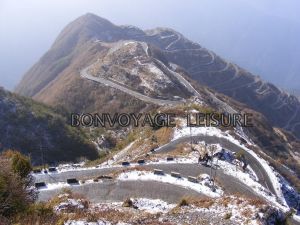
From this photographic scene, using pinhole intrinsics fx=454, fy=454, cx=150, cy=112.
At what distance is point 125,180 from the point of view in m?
40.5

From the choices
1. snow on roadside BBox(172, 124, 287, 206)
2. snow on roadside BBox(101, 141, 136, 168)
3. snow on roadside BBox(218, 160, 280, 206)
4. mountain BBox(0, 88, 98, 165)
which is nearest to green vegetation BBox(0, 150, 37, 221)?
snow on roadside BBox(218, 160, 280, 206)

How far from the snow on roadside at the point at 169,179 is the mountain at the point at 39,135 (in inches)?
1502

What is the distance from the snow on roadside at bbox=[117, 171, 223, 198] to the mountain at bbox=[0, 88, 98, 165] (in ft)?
125

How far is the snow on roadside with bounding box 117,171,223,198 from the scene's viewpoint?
121 feet

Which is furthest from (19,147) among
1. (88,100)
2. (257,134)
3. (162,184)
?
(257,134)

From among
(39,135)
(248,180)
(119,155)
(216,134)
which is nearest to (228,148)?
(216,134)

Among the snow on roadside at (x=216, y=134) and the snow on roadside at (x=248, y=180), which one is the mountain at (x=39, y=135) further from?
the snow on roadside at (x=248, y=180)

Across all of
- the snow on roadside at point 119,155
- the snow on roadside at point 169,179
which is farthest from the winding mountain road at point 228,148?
the snow on roadside at point 169,179

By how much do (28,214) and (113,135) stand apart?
227 ft

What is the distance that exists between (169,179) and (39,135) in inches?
2043

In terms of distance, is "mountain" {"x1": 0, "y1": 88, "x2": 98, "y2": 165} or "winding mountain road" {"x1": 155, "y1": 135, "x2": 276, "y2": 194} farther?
"mountain" {"x1": 0, "y1": 88, "x2": 98, "y2": 165}

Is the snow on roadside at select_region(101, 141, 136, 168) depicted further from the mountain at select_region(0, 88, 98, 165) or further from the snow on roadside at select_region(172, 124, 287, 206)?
the mountain at select_region(0, 88, 98, 165)

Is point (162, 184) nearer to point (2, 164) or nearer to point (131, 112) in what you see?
point (2, 164)

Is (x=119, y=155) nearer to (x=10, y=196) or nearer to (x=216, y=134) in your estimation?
(x=216, y=134)
